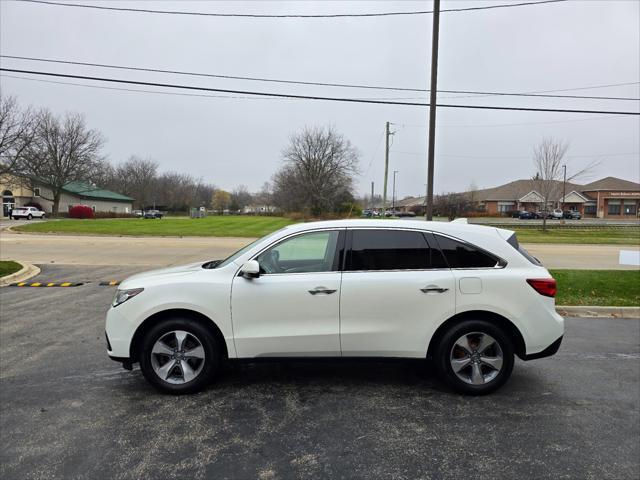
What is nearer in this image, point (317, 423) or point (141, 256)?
point (317, 423)

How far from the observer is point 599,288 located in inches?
338

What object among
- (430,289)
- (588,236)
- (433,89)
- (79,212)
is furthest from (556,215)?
(79,212)

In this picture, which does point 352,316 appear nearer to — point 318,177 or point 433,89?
point 433,89

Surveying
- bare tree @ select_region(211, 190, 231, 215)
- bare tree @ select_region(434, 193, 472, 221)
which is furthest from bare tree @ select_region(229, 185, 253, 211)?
bare tree @ select_region(434, 193, 472, 221)

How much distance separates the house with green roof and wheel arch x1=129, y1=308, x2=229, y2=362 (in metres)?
61.7

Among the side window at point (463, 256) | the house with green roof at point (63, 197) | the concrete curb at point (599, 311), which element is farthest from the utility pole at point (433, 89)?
the house with green roof at point (63, 197)

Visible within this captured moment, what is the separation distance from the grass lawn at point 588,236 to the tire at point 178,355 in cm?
2444

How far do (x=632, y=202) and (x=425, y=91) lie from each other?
65.2 metres

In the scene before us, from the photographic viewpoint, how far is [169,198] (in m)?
95.7

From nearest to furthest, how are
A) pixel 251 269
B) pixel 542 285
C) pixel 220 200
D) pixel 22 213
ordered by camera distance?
pixel 251 269 < pixel 542 285 < pixel 22 213 < pixel 220 200

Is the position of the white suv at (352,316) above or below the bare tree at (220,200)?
below

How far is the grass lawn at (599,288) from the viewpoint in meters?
7.53

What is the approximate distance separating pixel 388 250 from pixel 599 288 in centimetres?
732

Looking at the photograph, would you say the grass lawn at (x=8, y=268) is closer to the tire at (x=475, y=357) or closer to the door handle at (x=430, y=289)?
the door handle at (x=430, y=289)
